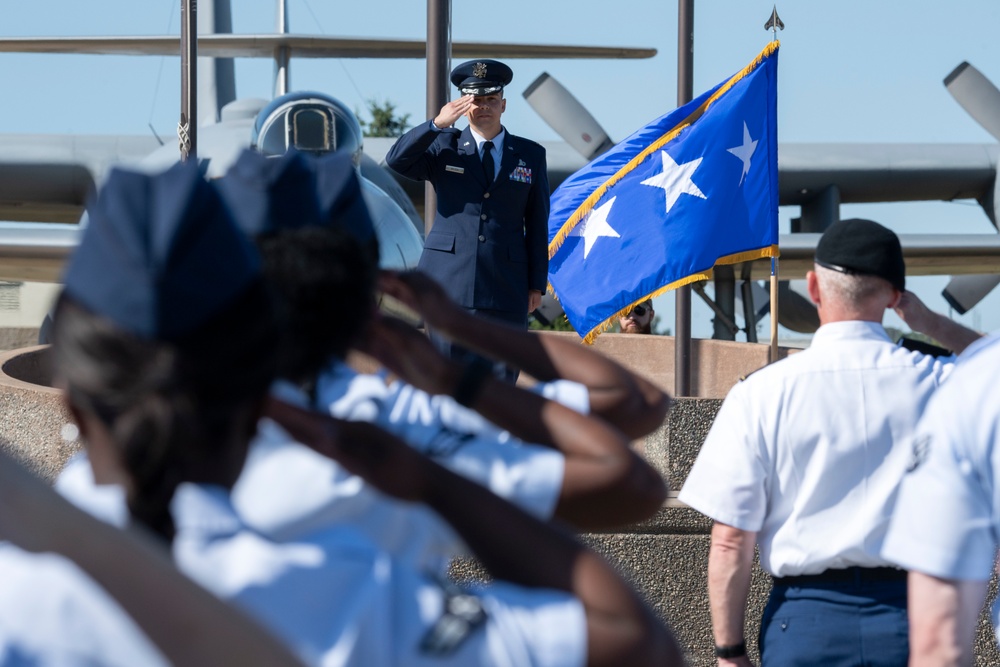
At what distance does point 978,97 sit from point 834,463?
21.2m

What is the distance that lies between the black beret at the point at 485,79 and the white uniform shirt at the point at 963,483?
11.9 ft

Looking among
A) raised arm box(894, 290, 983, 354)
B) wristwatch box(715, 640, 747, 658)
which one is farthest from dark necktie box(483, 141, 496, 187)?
wristwatch box(715, 640, 747, 658)

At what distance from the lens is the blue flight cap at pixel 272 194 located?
156cm

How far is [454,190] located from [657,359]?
4.65 m

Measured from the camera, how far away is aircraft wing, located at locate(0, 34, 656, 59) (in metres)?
20.9

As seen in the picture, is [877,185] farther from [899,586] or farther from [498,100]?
[899,586]

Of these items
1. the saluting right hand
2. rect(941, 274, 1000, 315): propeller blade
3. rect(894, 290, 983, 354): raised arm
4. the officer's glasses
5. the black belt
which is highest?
the saluting right hand

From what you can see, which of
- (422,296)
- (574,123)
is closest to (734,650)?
(422,296)

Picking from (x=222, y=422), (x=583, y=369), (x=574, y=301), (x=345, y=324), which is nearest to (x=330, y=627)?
(x=222, y=422)

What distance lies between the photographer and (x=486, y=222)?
18.8 feet

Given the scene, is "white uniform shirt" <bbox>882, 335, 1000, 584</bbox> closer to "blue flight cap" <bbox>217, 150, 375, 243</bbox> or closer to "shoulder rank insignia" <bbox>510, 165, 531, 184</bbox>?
"blue flight cap" <bbox>217, 150, 375, 243</bbox>

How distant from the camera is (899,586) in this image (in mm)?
2721

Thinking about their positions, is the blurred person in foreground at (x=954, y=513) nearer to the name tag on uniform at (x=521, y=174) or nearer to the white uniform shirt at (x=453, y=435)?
the white uniform shirt at (x=453, y=435)

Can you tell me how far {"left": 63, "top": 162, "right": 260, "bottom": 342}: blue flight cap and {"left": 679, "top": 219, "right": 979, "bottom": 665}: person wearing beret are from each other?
1.82m
